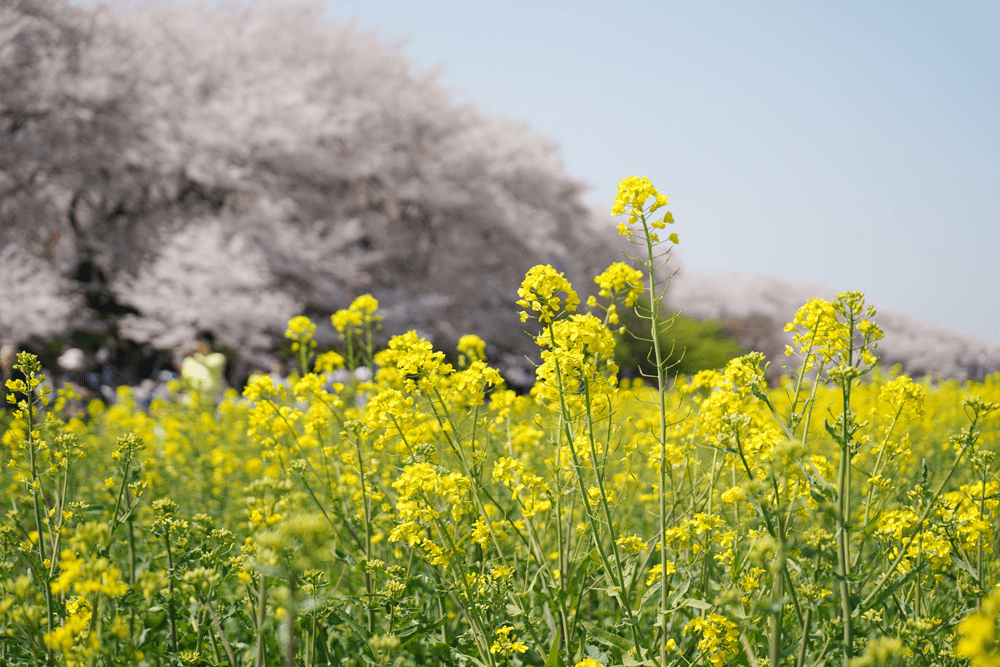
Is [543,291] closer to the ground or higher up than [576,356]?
higher up

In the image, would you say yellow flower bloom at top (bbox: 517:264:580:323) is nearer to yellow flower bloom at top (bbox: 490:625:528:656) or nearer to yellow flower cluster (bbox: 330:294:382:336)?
yellow flower bloom at top (bbox: 490:625:528:656)

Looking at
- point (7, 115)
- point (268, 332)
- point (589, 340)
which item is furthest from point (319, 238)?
point (589, 340)

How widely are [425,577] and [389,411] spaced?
2.32 ft

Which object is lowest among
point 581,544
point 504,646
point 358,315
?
point 504,646

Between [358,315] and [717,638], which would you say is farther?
[358,315]

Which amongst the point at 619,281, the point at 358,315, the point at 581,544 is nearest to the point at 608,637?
the point at 581,544

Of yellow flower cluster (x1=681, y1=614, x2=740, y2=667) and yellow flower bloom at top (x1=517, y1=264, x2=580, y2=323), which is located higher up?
yellow flower bloom at top (x1=517, y1=264, x2=580, y2=323)

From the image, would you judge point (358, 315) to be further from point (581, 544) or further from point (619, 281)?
point (581, 544)

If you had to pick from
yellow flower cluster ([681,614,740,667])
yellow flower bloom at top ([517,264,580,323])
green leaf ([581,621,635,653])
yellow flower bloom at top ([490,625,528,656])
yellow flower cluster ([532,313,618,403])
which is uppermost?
yellow flower bloom at top ([517,264,580,323])

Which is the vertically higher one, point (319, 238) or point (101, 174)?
point (101, 174)

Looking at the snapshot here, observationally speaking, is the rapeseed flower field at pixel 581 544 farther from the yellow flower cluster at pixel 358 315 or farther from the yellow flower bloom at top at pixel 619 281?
the yellow flower cluster at pixel 358 315

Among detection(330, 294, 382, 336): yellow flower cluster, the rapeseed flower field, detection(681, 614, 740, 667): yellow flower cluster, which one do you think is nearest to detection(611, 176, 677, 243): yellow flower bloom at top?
the rapeseed flower field

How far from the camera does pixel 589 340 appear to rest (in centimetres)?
196

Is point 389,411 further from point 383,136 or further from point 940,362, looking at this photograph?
point 940,362
